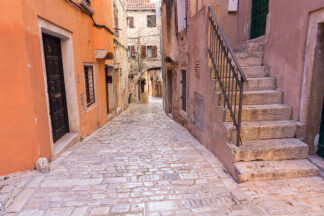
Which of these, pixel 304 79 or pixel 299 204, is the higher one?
pixel 304 79

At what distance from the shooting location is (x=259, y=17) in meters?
5.54

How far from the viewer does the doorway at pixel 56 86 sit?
15.4ft

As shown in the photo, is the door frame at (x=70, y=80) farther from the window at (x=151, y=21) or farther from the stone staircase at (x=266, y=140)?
the window at (x=151, y=21)

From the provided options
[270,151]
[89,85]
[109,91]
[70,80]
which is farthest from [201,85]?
[109,91]

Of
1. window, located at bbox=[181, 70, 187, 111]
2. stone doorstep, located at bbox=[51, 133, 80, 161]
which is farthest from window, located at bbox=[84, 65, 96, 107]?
window, located at bbox=[181, 70, 187, 111]

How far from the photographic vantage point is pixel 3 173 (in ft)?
10.6

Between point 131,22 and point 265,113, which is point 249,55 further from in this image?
point 131,22

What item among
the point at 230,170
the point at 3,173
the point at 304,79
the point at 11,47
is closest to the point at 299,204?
the point at 230,170

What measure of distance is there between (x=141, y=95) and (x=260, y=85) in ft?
67.5

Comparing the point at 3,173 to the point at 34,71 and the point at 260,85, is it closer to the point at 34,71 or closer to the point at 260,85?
the point at 34,71

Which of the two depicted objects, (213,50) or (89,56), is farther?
(89,56)

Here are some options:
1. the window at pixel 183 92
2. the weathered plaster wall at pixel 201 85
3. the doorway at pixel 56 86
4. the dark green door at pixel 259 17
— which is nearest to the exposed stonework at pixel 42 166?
the doorway at pixel 56 86

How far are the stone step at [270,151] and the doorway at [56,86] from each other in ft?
13.9

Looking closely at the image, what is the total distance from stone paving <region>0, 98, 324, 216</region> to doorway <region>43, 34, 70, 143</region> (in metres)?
1.38
